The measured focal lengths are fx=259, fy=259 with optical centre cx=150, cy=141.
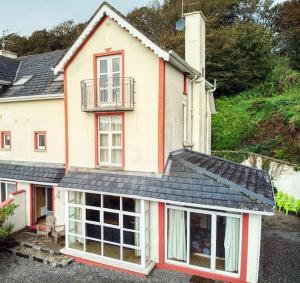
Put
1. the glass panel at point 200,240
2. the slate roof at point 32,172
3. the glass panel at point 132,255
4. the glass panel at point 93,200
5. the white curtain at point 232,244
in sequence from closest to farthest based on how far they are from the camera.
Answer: the white curtain at point 232,244 < the glass panel at point 200,240 < the glass panel at point 132,255 < the glass panel at point 93,200 < the slate roof at point 32,172

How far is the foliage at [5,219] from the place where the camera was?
11564 millimetres

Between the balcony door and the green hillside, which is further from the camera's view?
the green hillside

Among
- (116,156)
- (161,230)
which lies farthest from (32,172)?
(161,230)

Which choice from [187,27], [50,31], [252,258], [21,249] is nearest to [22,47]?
[50,31]

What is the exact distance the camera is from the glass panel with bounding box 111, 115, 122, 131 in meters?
11.4

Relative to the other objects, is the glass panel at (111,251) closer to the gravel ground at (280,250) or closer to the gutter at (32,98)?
the gravel ground at (280,250)

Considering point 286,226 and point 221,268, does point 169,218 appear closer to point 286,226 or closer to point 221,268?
point 221,268

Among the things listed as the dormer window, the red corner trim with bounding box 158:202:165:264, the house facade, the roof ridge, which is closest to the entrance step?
the house facade

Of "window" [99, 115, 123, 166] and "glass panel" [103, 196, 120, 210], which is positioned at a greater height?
"window" [99, 115, 123, 166]

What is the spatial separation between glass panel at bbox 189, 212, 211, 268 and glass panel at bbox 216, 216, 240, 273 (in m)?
0.41

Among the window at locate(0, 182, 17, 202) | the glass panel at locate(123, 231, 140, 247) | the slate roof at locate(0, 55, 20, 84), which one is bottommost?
the glass panel at locate(123, 231, 140, 247)

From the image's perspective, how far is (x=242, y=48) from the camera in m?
29.1

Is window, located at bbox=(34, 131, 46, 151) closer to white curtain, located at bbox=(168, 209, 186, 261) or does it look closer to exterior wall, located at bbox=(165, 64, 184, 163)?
exterior wall, located at bbox=(165, 64, 184, 163)

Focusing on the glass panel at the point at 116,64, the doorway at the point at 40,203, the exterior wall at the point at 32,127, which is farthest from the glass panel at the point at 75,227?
the glass panel at the point at 116,64
